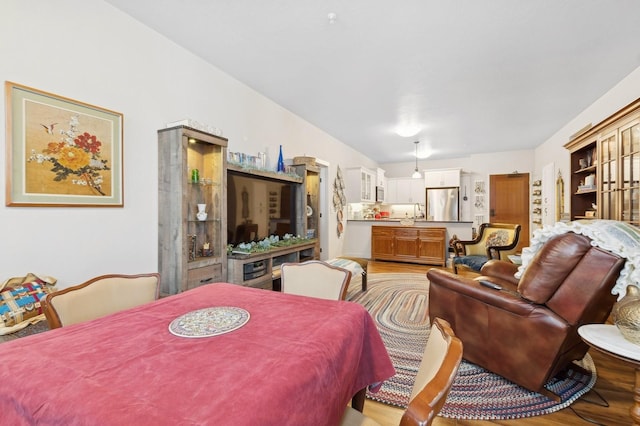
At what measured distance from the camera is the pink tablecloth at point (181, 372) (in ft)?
2.15

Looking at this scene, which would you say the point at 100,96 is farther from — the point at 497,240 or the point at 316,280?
the point at 497,240

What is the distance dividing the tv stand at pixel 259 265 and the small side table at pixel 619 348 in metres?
2.63

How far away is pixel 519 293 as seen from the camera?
6.33 ft

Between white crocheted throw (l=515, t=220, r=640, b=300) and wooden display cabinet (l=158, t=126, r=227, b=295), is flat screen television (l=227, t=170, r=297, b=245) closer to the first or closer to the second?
wooden display cabinet (l=158, t=126, r=227, b=295)

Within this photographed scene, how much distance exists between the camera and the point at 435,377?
71cm

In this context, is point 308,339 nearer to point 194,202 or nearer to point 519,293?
point 519,293

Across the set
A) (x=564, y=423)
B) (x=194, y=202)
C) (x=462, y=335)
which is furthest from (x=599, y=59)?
(x=194, y=202)

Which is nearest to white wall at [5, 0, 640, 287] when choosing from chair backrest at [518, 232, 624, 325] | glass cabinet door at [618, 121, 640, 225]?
glass cabinet door at [618, 121, 640, 225]

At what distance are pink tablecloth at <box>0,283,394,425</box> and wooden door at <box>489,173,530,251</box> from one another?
818 cm

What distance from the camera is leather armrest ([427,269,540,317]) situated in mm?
1858

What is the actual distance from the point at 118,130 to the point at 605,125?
16.4ft

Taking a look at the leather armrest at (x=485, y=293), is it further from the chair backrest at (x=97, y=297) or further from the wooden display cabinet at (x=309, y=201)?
the wooden display cabinet at (x=309, y=201)

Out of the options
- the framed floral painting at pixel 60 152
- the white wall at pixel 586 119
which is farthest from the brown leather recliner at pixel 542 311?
the white wall at pixel 586 119

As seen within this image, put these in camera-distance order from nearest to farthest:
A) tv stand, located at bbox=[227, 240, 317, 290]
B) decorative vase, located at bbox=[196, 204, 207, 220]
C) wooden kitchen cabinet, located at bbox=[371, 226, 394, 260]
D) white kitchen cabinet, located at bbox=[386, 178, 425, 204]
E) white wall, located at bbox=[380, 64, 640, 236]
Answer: decorative vase, located at bbox=[196, 204, 207, 220] → tv stand, located at bbox=[227, 240, 317, 290] → white wall, located at bbox=[380, 64, 640, 236] → wooden kitchen cabinet, located at bbox=[371, 226, 394, 260] → white kitchen cabinet, located at bbox=[386, 178, 425, 204]
